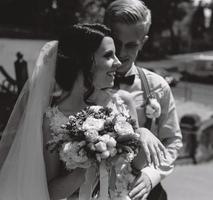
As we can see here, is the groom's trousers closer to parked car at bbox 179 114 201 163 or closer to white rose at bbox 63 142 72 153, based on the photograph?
white rose at bbox 63 142 72 153

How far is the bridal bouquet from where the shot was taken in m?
2.57

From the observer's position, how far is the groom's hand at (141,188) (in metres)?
2.86

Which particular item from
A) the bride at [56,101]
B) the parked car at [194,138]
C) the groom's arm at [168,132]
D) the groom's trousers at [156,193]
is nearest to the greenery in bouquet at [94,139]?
the bride at [56,101]

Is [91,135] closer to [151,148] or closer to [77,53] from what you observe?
[151,148]

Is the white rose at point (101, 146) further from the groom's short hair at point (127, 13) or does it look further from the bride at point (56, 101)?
the groom's short hair at point (127, 13)

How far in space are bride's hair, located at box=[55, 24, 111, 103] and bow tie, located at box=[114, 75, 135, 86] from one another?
1.00ft

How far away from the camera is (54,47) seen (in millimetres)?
2941

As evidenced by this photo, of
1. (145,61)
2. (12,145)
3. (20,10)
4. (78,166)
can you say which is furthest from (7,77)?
(145,61)

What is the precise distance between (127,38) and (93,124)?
628mm

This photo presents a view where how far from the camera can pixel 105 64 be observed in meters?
2.76

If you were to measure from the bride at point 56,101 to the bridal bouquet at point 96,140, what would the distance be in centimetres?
12

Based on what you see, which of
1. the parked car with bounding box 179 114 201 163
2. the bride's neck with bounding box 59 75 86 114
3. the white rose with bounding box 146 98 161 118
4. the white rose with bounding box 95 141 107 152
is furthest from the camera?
the parked car with bounding box 179 114 201 163

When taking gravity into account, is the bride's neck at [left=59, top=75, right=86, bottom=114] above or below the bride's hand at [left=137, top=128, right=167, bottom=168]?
above

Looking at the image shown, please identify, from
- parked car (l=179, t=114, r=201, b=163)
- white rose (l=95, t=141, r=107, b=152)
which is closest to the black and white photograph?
white rose (l=95, t=141, r=107, b=152)
